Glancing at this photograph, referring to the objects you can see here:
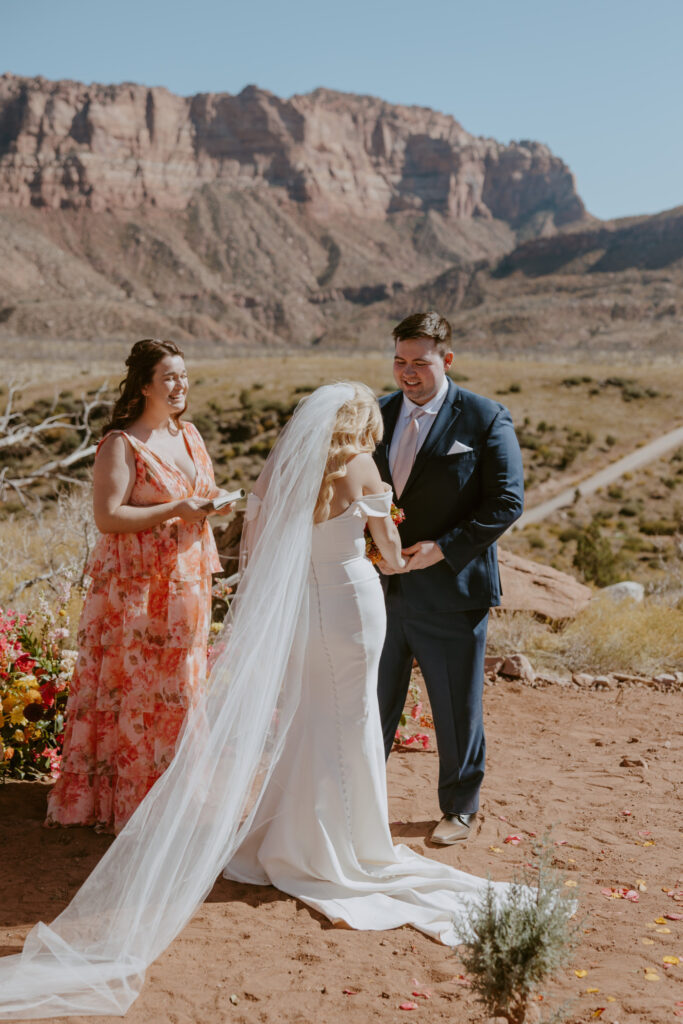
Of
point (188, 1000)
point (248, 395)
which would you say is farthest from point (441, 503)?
point (248, 395)

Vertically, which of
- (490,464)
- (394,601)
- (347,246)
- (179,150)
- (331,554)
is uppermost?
(179,150)

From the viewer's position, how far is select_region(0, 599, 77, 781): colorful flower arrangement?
191 inches

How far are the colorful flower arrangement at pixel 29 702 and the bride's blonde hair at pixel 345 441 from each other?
2104 millimetres

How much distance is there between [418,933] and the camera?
12.1ft

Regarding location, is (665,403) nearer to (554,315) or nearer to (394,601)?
(394,601)

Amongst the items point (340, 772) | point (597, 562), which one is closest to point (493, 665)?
point (340, 772)

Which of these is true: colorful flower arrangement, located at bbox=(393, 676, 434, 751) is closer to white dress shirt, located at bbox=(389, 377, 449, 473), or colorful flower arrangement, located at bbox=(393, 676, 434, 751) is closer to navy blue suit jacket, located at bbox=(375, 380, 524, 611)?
navy blue suit jacket, located at bbox=(375, 380, 524, 611)

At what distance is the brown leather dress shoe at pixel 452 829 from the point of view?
457 centimetres

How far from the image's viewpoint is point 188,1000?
3152 millimetres

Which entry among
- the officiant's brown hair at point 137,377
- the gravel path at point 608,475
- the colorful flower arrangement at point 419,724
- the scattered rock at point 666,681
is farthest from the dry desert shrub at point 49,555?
the gravel path at point 608,475

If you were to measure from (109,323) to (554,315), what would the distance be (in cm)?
4352

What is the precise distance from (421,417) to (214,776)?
1969mm

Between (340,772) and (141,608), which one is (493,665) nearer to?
(340,772)

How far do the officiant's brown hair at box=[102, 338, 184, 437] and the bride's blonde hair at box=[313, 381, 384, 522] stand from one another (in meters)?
0.97
